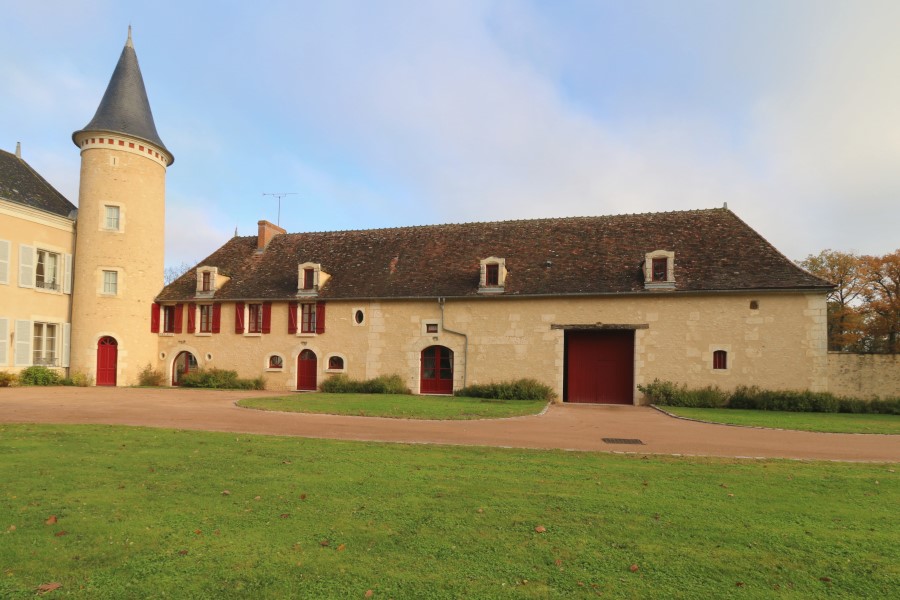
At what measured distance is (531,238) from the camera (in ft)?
74.8

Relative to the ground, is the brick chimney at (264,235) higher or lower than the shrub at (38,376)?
higher

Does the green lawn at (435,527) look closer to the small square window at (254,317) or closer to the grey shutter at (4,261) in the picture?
the small square window at (254,317)

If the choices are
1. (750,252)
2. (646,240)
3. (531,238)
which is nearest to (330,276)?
(531,238)

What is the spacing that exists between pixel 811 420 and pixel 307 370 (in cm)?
1695

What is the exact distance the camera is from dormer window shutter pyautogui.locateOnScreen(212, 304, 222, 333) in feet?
77.6

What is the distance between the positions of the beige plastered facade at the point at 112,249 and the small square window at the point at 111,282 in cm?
5

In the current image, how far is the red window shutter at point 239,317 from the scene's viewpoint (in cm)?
2328

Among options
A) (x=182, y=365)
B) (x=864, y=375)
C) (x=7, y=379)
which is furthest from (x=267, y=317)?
(x=864, y=375)

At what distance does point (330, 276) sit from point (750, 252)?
51.5ft

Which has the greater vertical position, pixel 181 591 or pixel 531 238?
pixel 531 238

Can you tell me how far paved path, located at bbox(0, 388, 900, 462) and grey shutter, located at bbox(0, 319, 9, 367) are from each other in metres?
5.94

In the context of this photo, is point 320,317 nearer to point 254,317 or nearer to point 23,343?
point 254,317

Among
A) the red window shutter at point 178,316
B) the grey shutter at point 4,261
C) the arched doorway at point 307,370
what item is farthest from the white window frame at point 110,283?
the arched doorway at point 307,370

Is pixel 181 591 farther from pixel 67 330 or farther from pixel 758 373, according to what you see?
pixel 67 330
